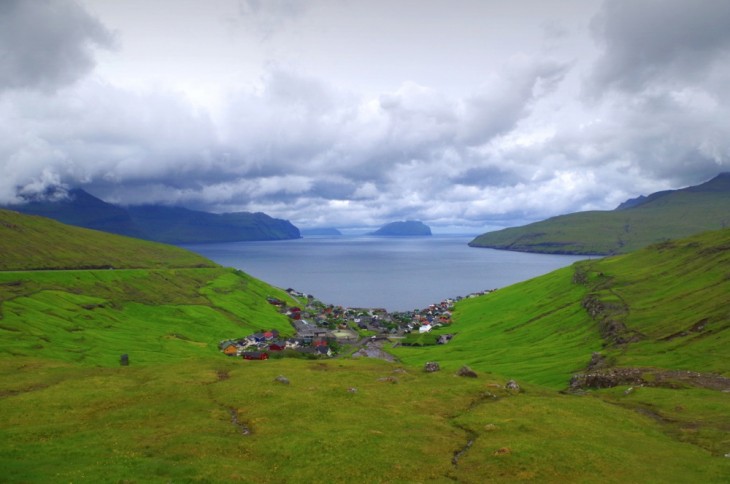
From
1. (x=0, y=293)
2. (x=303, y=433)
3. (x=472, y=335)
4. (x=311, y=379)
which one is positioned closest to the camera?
(x=303, y=433)

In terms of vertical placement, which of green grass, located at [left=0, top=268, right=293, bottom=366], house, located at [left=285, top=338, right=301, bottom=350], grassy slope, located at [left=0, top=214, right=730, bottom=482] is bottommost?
house, located at [left=285, top=338, right=301, bottom=350]

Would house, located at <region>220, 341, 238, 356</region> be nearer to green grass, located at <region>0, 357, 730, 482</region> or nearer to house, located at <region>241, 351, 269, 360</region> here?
house, located at <region>241, 351, 269, 360</region>

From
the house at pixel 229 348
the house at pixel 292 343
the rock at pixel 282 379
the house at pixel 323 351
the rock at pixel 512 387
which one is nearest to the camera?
the rock at pixel 512 387

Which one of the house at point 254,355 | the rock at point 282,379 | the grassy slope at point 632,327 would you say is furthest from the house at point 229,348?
the rock at point 282,379

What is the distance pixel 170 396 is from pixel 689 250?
671ft

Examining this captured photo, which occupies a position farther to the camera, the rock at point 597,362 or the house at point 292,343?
the house at point 292,343

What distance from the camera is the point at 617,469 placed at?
38500mm

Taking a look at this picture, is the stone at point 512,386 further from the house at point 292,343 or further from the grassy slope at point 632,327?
the house at point 292,343

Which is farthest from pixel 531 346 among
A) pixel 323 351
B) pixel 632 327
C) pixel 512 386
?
pixel 512 386

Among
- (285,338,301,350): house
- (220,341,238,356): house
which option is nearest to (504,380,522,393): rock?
(220,341,238,356): house

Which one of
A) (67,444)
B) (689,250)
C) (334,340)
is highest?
(689,250)

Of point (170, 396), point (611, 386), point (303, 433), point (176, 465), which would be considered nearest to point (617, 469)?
point (303, 433)

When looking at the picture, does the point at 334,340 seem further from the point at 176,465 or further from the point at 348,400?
the point at 176,465

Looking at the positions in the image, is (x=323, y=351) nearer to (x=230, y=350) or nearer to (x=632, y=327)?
(x=230, y=350)
